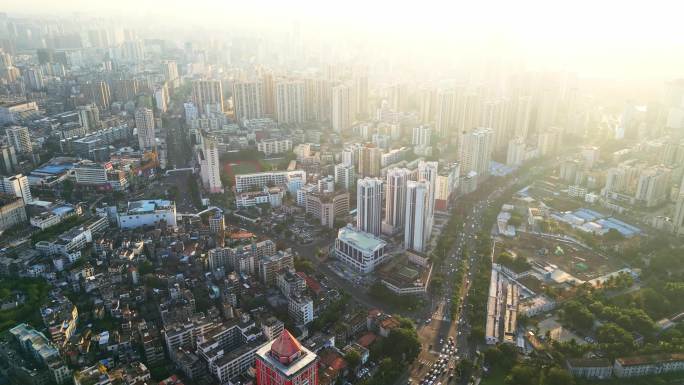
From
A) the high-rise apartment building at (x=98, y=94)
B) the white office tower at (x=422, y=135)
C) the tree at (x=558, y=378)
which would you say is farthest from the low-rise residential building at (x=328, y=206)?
the high-rise apartment building at (x=98, y=94)

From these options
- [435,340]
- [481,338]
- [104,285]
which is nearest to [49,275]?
[104,285]

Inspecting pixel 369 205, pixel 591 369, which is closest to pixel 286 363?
pixel 591 369

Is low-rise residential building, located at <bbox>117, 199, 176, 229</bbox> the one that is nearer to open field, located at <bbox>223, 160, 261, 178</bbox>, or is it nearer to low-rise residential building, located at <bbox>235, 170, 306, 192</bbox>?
low-rise residential building, located at <bbox>235, 170, 306, 192</bbox>

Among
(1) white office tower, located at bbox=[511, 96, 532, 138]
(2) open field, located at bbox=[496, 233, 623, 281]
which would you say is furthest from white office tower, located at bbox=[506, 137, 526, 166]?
(2) open field, located at bbox=[496, 233, 623, 281]

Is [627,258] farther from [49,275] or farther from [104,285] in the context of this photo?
[49,275]

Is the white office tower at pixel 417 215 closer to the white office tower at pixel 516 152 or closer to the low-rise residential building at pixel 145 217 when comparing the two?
the low-rise residential building at pixel 145 217

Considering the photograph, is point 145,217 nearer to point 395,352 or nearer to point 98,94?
point 395,352
